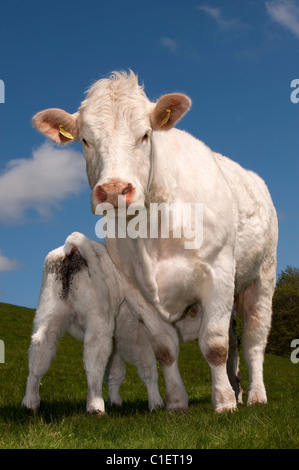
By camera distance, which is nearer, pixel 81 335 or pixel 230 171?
pixel 81 335

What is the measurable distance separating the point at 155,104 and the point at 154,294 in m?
2.07

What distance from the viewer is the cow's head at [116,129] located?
17.4 feet

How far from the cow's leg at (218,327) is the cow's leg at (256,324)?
1665mm

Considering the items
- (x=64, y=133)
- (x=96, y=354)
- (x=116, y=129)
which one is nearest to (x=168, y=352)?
(x=96, y=354)

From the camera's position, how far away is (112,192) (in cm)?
515

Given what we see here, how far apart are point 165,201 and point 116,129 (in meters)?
1.02

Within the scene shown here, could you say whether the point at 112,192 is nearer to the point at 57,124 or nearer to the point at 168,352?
the point at 57,124

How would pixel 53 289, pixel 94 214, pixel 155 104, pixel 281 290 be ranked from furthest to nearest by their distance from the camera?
pixel 281 290, pixel 53 289, pixel 155 104, pixel 94 214

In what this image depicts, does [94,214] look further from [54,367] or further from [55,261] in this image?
[54,367]

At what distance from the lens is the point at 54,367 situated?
15.1m

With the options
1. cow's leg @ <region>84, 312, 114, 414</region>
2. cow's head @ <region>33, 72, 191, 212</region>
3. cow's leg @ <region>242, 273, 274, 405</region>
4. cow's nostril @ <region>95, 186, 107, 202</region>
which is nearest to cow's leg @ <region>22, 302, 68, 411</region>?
cow's leg @ <region>84, 312, 114, 414</region>
